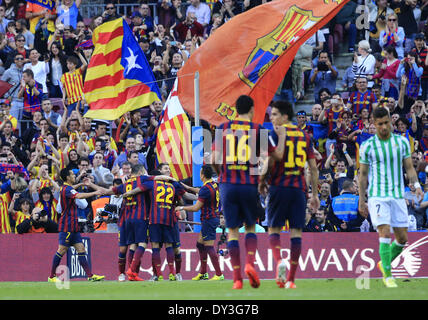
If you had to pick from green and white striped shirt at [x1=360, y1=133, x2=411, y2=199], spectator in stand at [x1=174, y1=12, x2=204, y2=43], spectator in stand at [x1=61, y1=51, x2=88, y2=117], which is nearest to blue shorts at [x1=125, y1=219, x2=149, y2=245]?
green and white striped shirt at [x1=360, y1=133, x2=411, y2=199]

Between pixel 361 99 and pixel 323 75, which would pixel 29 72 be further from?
pixel 361 99

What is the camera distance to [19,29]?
26312 mm

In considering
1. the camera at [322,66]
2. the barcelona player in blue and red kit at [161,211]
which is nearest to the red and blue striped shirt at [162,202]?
the barcelona player in blue and red kit at [161,211]

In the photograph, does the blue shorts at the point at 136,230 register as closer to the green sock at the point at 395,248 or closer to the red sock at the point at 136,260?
the red sock at the point at 136,260

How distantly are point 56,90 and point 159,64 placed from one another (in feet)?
9.95

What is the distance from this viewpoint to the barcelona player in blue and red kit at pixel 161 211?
17.4 meters

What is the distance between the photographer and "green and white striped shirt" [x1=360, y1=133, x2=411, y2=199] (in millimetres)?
12469

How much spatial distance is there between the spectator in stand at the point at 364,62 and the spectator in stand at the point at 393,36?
A: 0.95 meters

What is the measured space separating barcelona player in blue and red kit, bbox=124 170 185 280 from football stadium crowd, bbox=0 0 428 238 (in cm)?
210

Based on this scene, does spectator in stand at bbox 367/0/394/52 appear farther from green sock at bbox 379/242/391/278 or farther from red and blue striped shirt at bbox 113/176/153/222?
green sock at bbox 379/242/391/278

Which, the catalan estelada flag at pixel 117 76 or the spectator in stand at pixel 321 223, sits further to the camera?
the catalan estelada flag at pixel 117 76

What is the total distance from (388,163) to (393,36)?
478 inches

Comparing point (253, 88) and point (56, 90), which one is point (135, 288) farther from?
point (56, 90)

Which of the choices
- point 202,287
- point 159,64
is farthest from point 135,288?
point 159,64
